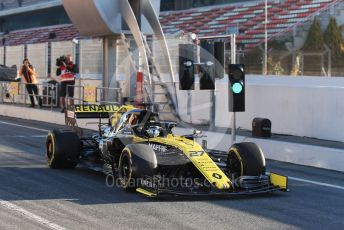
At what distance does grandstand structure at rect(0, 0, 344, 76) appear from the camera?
63.1ft

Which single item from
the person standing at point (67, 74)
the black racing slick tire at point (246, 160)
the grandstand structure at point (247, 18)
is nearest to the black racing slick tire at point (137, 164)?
the black racing slick tire at point (246, 160)

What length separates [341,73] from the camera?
51.3 ft

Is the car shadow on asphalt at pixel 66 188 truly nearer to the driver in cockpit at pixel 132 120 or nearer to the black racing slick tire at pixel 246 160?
the black racing slick tire at pixel 246 160

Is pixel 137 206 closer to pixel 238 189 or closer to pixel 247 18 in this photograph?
pixel 238 189

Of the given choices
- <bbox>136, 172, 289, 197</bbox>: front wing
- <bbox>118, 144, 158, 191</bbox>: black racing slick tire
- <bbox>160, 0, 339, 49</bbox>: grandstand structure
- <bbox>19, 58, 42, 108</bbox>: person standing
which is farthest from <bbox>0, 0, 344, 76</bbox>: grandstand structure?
<bbox>118, 144, 158, 191</bbox>: black racing slick tire

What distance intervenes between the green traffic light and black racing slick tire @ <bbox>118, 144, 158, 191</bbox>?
4.50 metres

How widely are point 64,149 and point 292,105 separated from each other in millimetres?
6520

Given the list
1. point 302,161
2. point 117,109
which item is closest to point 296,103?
point 302,161

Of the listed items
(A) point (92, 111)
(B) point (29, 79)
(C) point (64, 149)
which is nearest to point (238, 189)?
(C) point (64, 149)

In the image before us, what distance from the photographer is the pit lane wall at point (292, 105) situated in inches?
564

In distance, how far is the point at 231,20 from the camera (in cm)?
3041

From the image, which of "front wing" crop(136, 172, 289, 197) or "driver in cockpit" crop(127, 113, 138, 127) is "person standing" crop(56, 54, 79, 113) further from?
"front wing" crop(136, 172, 289, 197)

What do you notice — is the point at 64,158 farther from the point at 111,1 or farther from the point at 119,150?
the point at 111,1

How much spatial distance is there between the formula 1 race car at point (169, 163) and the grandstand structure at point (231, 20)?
843 centimetres
